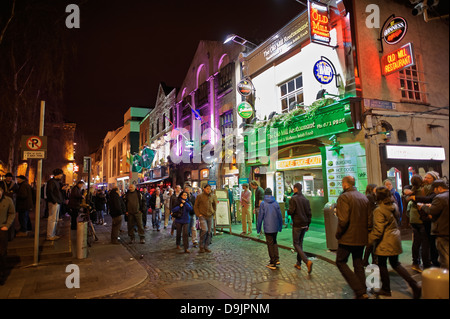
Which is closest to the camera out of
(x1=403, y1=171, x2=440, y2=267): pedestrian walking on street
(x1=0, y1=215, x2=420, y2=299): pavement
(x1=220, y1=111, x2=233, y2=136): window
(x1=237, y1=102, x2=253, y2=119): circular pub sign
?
(x1=0, y1=215, x2=420, y2=299): pavement

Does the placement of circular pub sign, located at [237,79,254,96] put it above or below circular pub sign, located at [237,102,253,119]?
above

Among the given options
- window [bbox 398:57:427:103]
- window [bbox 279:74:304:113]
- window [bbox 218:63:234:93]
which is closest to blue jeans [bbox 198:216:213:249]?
window [bbox 279:74:304:113]

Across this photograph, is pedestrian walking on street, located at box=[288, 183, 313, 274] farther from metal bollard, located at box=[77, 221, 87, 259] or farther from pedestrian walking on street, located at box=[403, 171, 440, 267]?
metal bollard, located at box=[77, 221, 87, 259]

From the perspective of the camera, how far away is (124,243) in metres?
10.4

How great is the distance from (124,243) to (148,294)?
5.60 meters

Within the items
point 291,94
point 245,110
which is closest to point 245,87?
point 245,110

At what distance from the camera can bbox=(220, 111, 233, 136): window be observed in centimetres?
1902

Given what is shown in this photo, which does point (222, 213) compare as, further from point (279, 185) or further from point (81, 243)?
point (81, 243)

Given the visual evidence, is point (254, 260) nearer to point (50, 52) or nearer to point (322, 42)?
point (322, 42)

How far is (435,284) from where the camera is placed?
2980mm

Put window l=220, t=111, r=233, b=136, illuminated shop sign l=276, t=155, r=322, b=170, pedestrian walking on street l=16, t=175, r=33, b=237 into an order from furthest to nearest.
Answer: window l=220, t=111, r=233, b=136 → illuminated shop sign l=276, t=155, r=322, b=170 → pedestrian walking on street l=16, t=175, r=33, b=237

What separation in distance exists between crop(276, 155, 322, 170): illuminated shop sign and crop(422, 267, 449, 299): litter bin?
377 inches

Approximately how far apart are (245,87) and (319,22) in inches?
221

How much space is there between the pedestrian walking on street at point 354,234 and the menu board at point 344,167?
5.88 m
